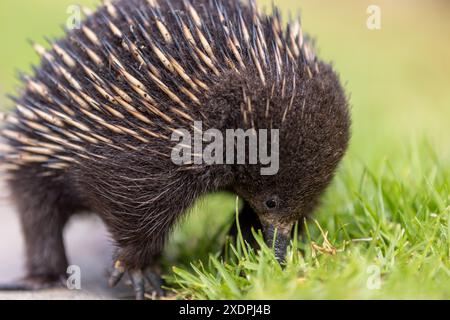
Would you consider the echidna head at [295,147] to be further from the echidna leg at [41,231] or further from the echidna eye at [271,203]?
the echidna leg at [41,231]

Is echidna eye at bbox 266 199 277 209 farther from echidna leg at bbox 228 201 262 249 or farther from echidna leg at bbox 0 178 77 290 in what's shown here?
echidna leg at bbox 0 178 77 290

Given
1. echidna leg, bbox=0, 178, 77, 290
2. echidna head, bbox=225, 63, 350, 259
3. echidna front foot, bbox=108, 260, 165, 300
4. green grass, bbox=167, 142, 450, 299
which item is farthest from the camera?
echidna leg, bbox=0, 178, 77, 290

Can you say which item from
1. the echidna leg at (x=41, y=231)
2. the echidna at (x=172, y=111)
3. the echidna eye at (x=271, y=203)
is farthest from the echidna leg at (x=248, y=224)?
the echidna leg at (x=41, y=231)

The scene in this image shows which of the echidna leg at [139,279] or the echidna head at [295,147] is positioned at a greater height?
the echidna head at [295,147]

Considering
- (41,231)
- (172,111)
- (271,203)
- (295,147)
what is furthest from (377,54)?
(172,111)

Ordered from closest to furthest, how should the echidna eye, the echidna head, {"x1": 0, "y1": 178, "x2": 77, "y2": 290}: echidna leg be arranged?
A: the echidna head → the echidna eye → {"x1": 0, "y1": 178, "x2": 77, "y2": 290}: echidna leg

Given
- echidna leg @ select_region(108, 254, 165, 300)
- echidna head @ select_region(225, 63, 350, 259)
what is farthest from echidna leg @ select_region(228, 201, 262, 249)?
echidna leg @ select_region(108, 254, 165, 300)
